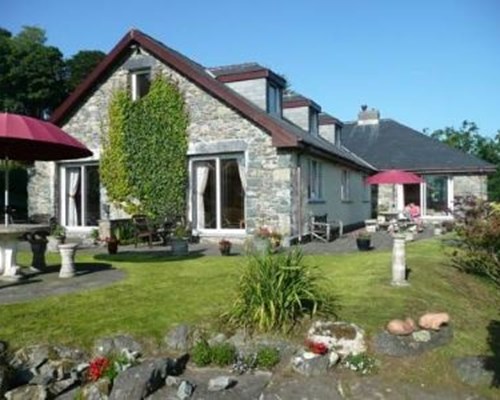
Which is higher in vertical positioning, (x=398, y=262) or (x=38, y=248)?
(x=38, y=248)

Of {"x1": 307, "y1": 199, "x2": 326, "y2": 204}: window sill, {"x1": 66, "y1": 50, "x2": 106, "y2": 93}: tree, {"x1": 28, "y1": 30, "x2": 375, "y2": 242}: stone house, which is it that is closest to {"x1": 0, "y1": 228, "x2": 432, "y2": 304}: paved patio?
{"x1": 28, "y1": 30, "x2": 375, "y2": 242}: stone house

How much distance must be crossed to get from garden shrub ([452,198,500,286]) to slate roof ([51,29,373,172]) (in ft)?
17.9

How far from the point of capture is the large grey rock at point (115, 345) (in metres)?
6.98

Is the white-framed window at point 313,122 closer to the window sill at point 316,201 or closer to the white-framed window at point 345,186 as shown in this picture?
the white-framed window at point 345,186

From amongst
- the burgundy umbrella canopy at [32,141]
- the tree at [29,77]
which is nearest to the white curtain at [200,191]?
the burgundy umbrella canopy at [32,141]

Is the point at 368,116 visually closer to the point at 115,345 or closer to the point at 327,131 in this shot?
the point at 327,131

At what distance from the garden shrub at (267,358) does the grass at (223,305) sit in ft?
3.67

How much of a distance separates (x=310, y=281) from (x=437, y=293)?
121 inches

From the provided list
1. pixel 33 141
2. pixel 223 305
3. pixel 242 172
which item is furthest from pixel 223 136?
pixel 223 305

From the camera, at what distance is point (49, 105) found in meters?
49.7

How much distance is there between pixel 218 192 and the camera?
18188 mm

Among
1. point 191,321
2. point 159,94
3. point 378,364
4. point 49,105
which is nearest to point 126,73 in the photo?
point 159,94

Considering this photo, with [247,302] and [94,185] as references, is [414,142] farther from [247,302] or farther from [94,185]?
[247,302]

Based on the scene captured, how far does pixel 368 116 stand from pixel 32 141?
29.8 meters
